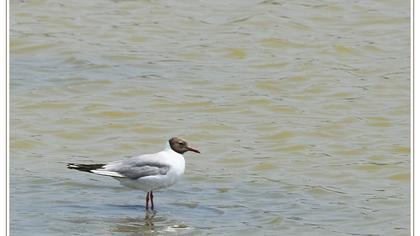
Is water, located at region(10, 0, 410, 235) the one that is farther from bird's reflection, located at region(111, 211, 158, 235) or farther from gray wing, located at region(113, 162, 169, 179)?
gray wing, located at region(113, 162, 169, 179)

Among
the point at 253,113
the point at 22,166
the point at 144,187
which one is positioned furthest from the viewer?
the point at 253,113

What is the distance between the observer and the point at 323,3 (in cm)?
1791

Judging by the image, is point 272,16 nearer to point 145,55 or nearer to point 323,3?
Result: point 323,3

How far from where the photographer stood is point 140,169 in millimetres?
10867

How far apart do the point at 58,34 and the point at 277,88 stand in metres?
3.73

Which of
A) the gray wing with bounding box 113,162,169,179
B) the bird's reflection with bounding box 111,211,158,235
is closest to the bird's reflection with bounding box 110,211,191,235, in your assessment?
the bird's reflection with bounding box 111,211,158,235

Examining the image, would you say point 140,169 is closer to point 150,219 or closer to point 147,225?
point 150,219

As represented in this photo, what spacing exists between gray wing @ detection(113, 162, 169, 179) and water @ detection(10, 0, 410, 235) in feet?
1.13

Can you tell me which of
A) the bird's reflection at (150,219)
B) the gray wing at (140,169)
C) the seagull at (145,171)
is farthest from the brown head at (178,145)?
the bird's reflection at (150,219)

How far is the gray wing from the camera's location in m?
10.8

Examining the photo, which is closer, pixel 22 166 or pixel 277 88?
pixel 22 166

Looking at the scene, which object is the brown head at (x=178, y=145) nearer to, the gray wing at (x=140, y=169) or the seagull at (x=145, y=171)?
the seagull at (x=145, y=171)

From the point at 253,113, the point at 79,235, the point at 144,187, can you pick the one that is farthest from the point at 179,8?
the point at 79,235

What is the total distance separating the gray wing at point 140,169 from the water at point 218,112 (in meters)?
0.34
